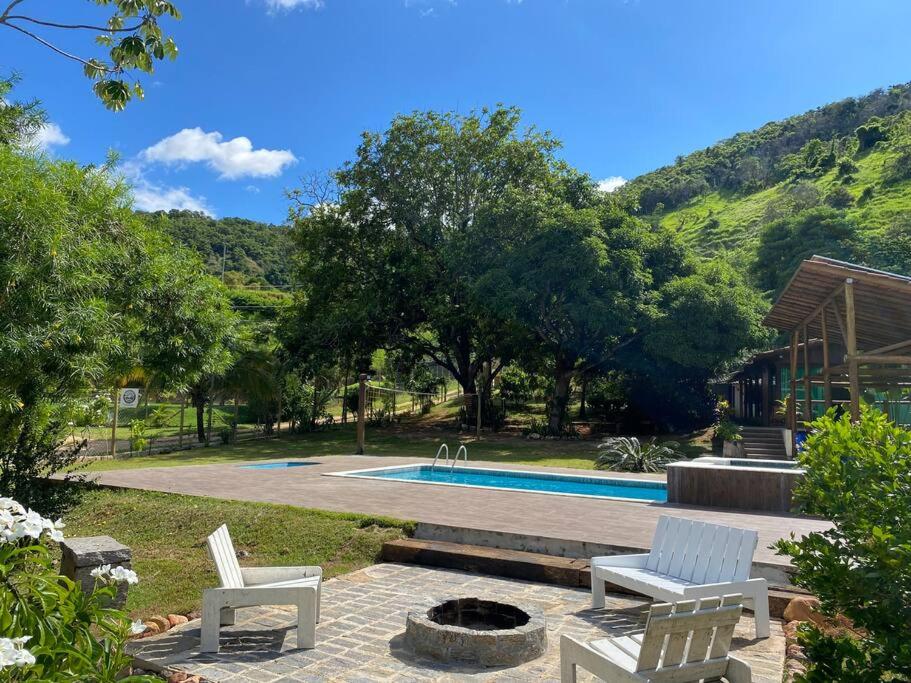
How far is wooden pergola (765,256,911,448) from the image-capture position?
500 inches

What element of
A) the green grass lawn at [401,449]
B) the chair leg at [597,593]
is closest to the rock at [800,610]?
the chair leg at [597,593]

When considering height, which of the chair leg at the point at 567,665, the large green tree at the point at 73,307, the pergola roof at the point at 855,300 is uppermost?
the pergola roof at the point at 855,300

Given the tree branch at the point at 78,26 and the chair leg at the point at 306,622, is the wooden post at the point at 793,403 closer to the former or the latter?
the chair leg at the point at 306,622

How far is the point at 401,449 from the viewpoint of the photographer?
2141 centimetres

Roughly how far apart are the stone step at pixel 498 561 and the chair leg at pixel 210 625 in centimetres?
282

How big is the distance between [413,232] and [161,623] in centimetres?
Answer: 2311

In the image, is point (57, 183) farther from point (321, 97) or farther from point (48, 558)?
point (321, 97)

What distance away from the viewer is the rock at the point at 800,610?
531 centimetres

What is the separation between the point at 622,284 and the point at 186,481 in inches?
595

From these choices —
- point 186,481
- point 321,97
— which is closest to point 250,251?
point 321,97

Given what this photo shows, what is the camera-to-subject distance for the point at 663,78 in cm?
2275

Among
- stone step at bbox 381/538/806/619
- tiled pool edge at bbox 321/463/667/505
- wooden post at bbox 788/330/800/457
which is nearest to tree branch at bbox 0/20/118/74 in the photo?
stone step at bbox 381/538/806/619

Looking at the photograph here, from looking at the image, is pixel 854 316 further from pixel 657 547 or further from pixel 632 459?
pixel 657 547

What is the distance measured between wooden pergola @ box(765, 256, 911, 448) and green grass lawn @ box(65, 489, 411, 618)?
20.8 ft
